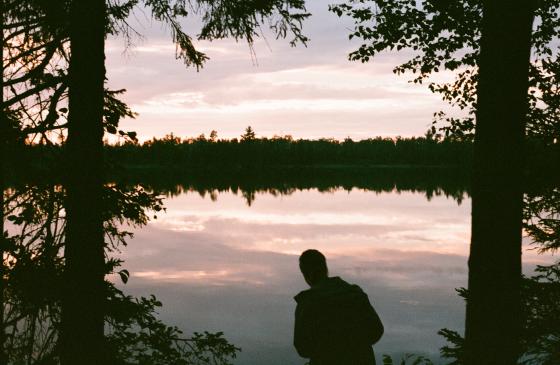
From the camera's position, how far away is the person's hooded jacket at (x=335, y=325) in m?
3.60

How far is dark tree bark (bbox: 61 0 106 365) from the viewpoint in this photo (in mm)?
4629

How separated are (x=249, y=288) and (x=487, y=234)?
56.0 ft

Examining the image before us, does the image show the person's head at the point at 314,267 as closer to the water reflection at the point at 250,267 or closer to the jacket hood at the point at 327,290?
the jacket hood at the point at 327,290

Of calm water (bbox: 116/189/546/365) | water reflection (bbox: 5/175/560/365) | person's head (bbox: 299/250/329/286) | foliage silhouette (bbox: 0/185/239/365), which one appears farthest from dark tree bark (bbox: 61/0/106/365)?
calm water (bbox: 116/189/546/365)

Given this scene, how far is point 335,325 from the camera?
360cm

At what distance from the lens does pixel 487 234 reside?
12.8 feet

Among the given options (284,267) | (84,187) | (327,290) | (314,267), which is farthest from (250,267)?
(327,290)

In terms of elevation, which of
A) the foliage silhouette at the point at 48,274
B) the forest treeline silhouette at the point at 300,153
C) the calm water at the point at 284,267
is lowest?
the calm water at the point at 284,267

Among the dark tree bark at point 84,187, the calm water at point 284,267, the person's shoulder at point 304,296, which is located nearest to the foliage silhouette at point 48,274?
the dark tree bark at point 84,187

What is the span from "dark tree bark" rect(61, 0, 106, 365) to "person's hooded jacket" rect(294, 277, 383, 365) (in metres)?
2.16

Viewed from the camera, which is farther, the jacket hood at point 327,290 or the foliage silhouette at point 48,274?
the foliage silhouette at point 48,274

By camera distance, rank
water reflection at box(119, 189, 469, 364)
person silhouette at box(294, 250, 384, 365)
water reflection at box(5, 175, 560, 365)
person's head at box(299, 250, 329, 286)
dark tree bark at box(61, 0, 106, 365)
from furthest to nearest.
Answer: water reflection at box(119, 189, 469, 364)
water reflection at box(5, 175, 560, 365)
dark tree bark at box(61, 0, 106, 365)
person's head at box(299, 250, 329, 286)
person silhouette at box(294, 250, 384, 365)

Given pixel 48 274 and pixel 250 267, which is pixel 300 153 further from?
pixel 48 274

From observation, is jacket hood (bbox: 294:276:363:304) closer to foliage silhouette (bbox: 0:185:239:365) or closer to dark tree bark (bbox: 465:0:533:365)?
dark tree bark (bbox: 465:0:533:365)
